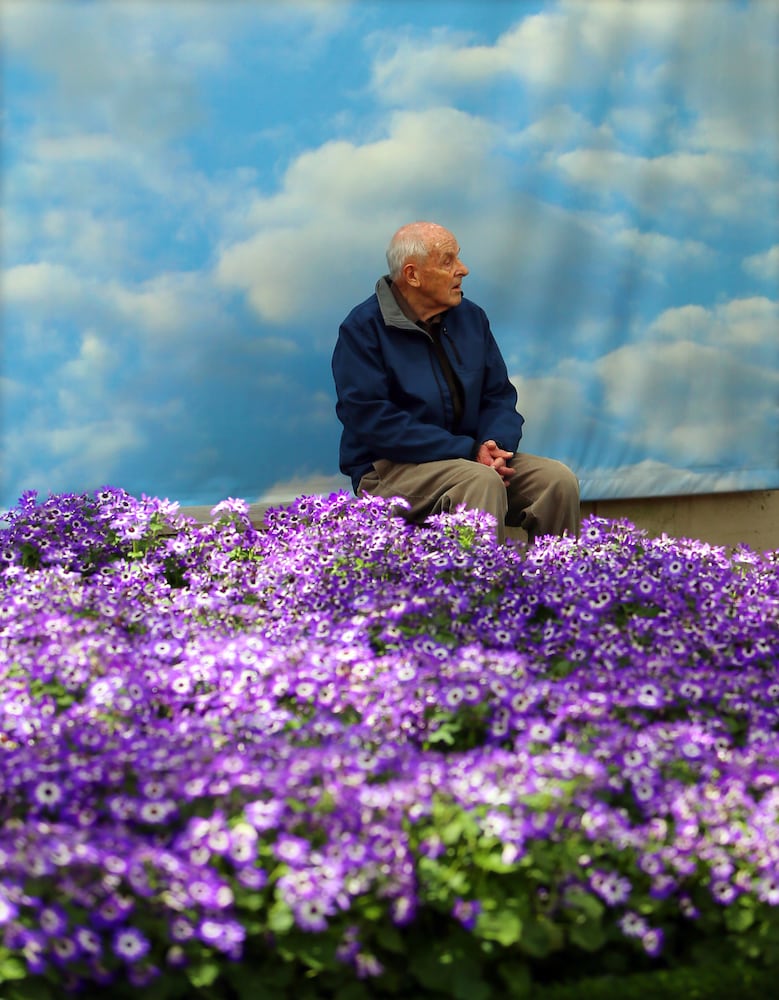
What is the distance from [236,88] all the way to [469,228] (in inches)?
37.4

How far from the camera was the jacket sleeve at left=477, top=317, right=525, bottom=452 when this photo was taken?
154 inches

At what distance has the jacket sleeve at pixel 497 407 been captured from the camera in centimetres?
391

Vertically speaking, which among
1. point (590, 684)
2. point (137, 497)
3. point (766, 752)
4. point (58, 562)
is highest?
point (137, 497)

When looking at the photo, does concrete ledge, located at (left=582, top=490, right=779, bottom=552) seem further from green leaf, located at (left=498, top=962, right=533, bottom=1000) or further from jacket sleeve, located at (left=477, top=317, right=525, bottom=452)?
green leaf, located at (left=498, top=962, right=533, bottom=1000)

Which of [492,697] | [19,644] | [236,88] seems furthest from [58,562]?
[236,88]

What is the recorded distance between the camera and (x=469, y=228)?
460cm

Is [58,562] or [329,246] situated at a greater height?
[329,246]

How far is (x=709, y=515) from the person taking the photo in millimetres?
5398

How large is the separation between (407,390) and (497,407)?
37 centimetres

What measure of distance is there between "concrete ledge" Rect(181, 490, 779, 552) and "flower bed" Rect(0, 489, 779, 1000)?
252cm

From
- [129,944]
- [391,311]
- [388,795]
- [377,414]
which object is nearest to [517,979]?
[388,795]

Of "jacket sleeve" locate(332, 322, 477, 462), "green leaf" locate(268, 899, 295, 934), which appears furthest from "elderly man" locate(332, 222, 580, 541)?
"green leaf" locate(268, 899, 295, 934)

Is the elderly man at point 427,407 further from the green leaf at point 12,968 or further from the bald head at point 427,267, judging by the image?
the green leaf at point 12,968

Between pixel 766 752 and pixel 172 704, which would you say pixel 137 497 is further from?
pixel 766 752
